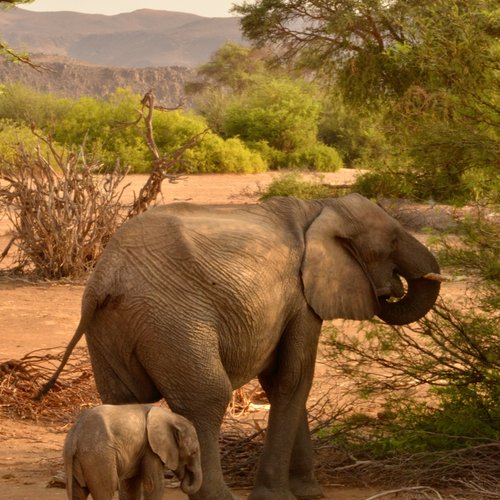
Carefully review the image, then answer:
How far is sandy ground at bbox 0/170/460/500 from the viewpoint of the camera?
568cm

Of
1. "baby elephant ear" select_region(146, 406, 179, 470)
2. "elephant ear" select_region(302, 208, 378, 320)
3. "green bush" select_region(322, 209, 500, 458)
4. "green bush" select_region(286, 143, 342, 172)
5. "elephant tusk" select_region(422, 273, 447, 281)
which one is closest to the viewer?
"baby elephant ear" select_region(146, 406, 179, 470)

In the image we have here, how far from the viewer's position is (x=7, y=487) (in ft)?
18.6

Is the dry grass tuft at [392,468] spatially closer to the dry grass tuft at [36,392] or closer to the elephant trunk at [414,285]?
the elephant trunk at [414,285]

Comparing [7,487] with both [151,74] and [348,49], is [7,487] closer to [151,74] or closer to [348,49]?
[348,49]

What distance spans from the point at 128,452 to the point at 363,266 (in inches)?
67.4

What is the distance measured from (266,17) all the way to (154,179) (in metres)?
13.6

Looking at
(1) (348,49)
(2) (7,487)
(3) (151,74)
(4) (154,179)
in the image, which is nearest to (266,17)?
(1) (348,49)

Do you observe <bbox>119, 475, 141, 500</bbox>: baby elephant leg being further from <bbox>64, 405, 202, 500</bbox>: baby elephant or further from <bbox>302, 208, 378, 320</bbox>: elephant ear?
<bbox>302, 208, 378, 320</bbox>: elephant ear

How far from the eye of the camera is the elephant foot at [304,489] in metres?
5.52

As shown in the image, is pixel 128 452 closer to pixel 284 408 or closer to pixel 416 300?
pixel 284 408

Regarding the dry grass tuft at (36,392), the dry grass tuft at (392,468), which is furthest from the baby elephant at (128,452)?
the dry grass tuft at (36,392)

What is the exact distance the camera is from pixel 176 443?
4484 millimetres

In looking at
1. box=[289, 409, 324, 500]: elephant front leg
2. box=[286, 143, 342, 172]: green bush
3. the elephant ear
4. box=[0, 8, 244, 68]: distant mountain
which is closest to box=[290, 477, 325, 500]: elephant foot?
box=[289, 409, 324, 500]: elephant front leg

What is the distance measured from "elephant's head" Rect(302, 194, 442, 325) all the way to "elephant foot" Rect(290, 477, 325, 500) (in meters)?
0.85
